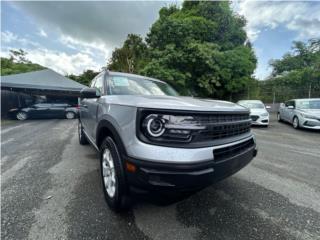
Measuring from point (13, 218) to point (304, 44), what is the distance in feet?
87.6

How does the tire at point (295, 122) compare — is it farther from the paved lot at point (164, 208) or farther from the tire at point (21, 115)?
the tire at point (21, 115)

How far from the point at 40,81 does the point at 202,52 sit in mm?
12848

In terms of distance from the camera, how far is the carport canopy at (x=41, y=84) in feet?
43.3

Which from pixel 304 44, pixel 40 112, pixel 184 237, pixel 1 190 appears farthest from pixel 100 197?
pixel 304 44

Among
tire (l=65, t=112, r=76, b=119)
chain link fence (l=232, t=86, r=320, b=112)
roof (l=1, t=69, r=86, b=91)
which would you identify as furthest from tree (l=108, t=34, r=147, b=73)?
chain link fence (l=232, t=86, r=320, b=112)

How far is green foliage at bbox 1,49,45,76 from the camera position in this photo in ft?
88.8

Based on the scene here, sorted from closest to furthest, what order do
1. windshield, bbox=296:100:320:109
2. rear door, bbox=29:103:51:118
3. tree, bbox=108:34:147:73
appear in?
windshield, bbox=296:100:320:109 < rear door, bbox=29:103:51:118 < tree, bbox=108:34:147:73

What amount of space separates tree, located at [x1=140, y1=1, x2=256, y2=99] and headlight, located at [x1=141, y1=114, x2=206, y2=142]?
32.8 ft

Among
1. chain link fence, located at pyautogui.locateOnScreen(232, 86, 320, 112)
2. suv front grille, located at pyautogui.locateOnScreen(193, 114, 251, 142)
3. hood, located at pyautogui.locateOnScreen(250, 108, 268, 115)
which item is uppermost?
chain link fence, located at pyautogui.locateOnScreen(232, 86, 320, 112)

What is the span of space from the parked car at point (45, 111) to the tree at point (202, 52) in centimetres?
611

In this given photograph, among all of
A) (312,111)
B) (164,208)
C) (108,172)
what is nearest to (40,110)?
(108,172)

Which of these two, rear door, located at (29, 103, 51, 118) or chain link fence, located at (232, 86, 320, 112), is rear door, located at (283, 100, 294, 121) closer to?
chain link fence, located at (232, 86, 320, 112)

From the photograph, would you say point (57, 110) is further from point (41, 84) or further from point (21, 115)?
point (41, 84)

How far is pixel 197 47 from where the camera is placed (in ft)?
38.4
